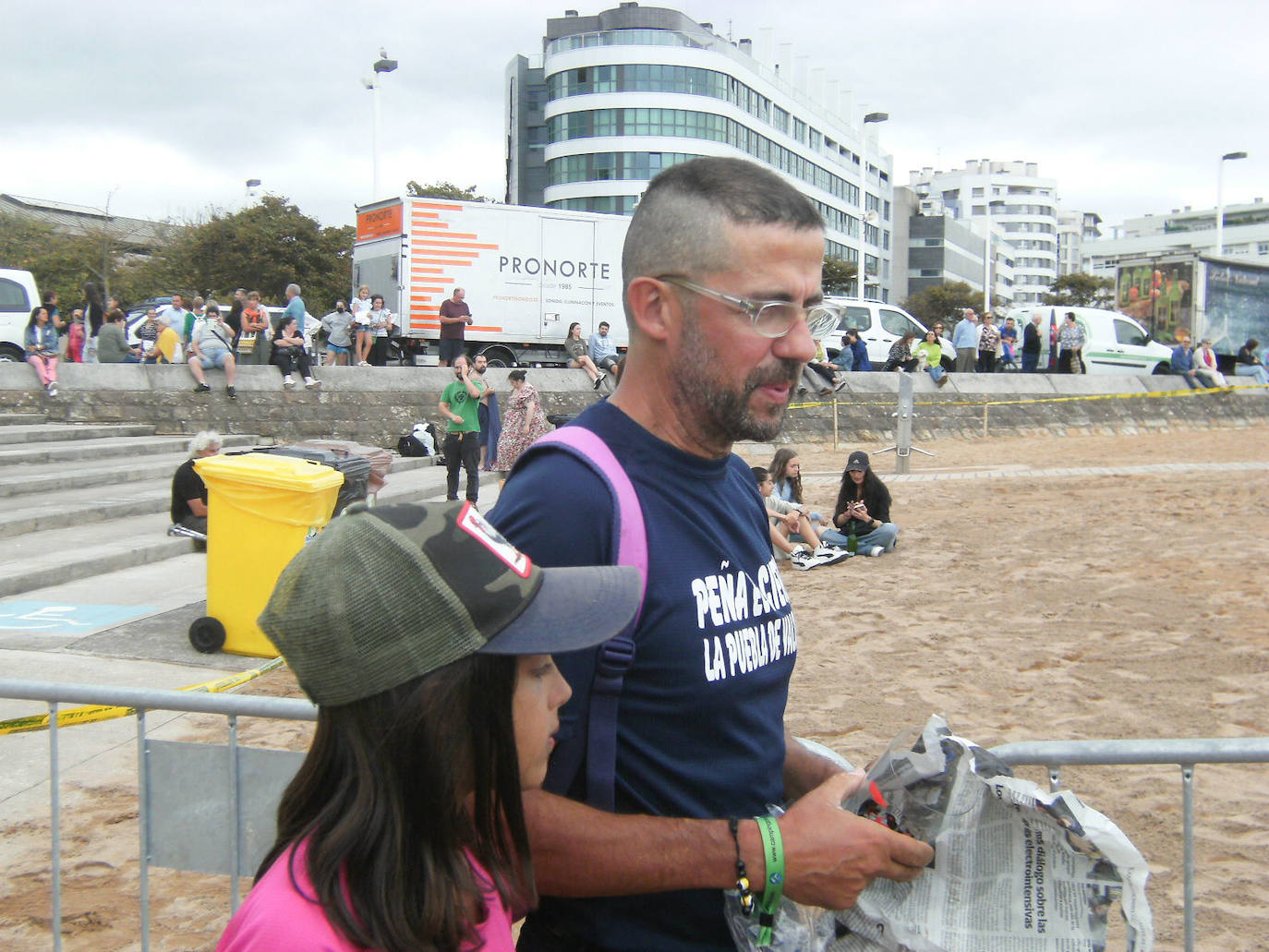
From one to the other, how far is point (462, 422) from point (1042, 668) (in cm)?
723

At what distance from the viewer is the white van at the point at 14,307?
1728 centimetres

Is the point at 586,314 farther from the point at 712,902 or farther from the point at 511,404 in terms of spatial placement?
the point at 712,902

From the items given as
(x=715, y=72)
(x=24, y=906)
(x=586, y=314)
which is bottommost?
(x=24, y=906)

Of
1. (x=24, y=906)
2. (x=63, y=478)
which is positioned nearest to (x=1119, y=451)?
(x=63, y=478)

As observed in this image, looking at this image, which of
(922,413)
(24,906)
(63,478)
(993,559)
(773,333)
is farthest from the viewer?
(922,413)

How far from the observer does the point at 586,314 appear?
72.8 ft

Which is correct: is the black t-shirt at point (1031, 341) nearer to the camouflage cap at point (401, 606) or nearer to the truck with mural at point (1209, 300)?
the truck with mural at point (1209, 300)

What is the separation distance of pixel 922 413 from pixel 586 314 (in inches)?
279

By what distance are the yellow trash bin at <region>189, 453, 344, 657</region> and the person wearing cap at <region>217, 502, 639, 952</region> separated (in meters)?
5.27

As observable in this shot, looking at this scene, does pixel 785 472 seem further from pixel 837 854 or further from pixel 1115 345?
pixel 1115 345

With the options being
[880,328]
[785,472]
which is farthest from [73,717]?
[880,328]

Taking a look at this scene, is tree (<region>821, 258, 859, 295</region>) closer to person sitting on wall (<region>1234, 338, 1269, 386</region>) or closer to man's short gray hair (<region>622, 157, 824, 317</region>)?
person sitting on wall (<region>1234, 338, 1269, 386</region>)

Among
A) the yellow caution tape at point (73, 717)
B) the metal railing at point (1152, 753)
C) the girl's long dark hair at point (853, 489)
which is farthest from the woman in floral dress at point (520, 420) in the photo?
the metal railing at point (1152, 753)

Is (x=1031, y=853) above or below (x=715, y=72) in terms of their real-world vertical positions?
below
